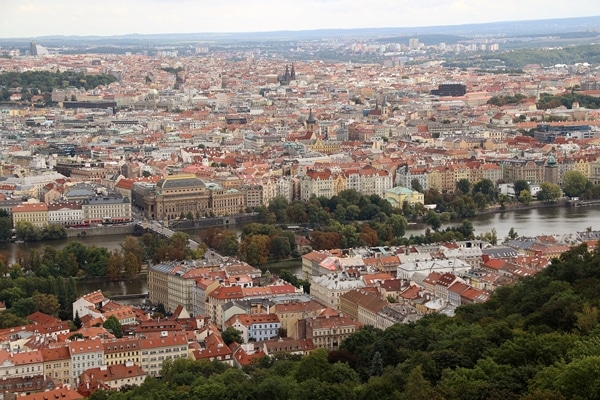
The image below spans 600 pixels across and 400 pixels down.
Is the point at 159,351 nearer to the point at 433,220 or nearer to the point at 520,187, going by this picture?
the point at 433,220

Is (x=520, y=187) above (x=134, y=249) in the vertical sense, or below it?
below

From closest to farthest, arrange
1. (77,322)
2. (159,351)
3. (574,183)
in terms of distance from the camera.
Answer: (159,351), (77,322), (574,183)

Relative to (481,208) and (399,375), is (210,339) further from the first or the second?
(481,208)

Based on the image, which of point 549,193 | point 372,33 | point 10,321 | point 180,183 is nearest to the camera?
point 10,321

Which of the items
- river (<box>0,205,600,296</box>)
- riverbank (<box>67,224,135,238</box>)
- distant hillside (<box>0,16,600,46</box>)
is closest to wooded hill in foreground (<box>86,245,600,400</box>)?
river (<box>0,205,600,296</box>)

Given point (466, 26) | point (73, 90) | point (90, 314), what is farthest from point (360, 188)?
point (466, 26)

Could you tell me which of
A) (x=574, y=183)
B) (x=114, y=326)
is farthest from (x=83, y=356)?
(x=574, y=183)

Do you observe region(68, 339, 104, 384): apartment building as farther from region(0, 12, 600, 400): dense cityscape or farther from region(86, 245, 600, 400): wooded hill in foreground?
region(86, 245, 600, 400): wooded hill in foreground
